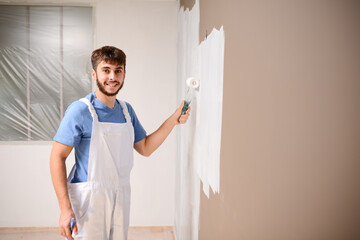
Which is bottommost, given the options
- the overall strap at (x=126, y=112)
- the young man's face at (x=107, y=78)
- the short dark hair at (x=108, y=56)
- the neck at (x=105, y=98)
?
the overall strap at (x=126, y=112)

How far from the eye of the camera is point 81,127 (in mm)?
1356

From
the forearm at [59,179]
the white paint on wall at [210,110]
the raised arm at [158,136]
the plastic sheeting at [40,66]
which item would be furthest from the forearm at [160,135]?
the plastic sheeting at [40,66]

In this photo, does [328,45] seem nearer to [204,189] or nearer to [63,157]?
[204,189]

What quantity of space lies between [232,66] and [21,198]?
2.73 metres

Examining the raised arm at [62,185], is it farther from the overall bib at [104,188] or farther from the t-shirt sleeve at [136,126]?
the t-shirt sleeve at [136,126]

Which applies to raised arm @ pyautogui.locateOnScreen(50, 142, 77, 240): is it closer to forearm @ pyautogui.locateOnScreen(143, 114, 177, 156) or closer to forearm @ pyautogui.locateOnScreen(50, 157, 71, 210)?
forearm @ pyautogui.locateOnScreen(50, 157, 71, 210)

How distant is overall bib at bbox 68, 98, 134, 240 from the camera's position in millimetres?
1372

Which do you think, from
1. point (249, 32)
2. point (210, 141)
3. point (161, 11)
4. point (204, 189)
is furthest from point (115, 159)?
point (161, 11)

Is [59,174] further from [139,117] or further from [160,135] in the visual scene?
[139,117]

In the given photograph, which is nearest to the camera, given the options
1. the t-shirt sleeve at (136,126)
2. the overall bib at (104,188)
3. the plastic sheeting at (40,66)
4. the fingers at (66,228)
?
the fingers at (66,228)

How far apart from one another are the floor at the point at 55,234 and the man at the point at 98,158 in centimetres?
115

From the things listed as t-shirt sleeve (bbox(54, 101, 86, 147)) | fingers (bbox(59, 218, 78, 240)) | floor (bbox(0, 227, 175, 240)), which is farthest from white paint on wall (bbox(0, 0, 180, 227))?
fingers (bbox(59, 218, 78, 240))

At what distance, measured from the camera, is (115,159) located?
58.2 inches

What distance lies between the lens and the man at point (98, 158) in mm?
1326
